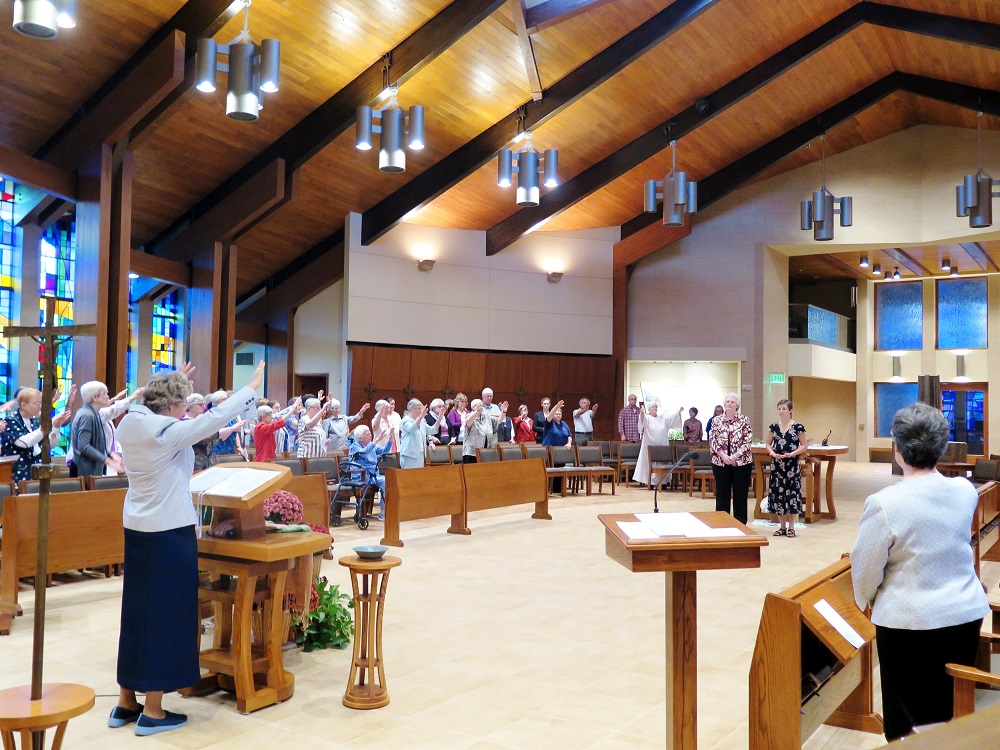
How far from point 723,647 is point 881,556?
2536 millimetres

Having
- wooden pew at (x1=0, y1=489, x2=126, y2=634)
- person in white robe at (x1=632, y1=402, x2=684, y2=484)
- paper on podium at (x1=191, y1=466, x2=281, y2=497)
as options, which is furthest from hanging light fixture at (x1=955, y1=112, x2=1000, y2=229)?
wooden pew at (x1=0, y1=489, x2=126, y2=634)

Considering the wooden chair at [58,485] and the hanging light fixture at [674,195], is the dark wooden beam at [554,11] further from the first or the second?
the wooden chair at [58,485]

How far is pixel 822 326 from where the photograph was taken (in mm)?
18688

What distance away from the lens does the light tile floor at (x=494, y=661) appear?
3.39 m

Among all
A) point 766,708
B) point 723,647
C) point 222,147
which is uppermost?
point 222,147

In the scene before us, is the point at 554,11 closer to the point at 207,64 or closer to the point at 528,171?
the point at 528,171

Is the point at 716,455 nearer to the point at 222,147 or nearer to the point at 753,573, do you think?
the point at 753,573

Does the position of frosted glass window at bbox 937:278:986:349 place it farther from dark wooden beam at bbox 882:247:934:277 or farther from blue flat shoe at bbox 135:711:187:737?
blue flat shoe at bbox 135:711:187:737

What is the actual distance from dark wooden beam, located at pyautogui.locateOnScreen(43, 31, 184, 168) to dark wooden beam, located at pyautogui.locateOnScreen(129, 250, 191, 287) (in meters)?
1.99

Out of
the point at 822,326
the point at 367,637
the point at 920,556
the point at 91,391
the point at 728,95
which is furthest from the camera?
the point at 822,326

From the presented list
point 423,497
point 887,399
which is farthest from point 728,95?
point 887,399

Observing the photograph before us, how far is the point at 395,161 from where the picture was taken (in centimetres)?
926

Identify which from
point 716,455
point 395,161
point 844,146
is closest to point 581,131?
point 395,161

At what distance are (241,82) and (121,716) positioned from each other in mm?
5737
